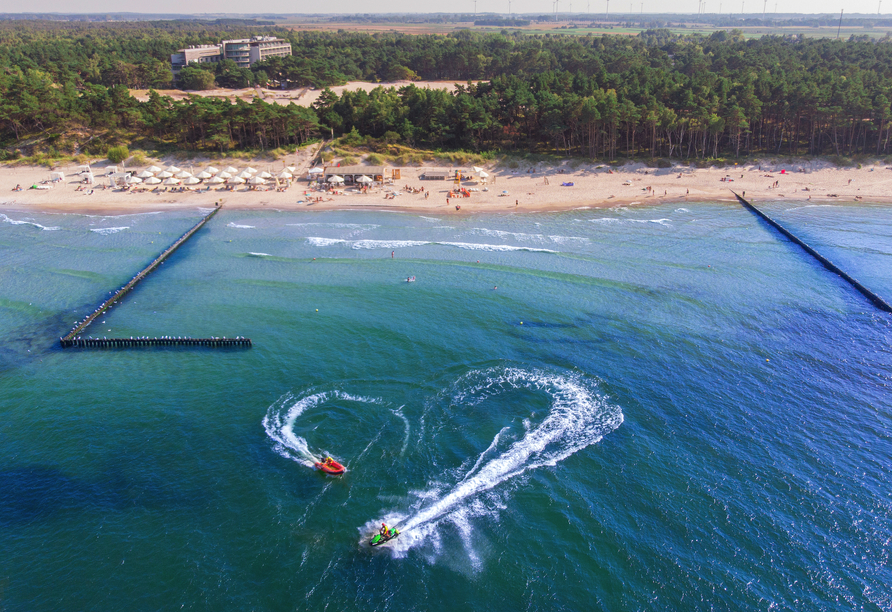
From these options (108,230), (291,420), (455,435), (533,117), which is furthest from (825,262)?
(108,230)

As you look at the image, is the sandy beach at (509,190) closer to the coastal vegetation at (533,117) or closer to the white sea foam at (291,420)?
the coastal vegetation at (533,117)

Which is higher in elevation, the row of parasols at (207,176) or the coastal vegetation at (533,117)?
the coastal vegetation at (533,117)

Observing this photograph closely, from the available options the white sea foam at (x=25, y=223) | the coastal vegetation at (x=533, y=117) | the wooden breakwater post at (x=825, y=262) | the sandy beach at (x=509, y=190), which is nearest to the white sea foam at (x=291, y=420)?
the sandy beach at (x=509, y=190)

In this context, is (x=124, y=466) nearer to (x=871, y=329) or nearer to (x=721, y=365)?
(x=721, y=365)

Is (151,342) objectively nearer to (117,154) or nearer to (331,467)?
(331,467)

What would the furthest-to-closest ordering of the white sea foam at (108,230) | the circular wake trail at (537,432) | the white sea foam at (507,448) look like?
1. the white sea foam at (108,230)
2. the circular wake trail at (537,432)
3. the white sea foam at (507,448)

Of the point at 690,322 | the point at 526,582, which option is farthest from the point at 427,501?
the point at 690,322

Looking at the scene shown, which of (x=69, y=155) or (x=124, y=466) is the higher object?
(x=69, y=155)
